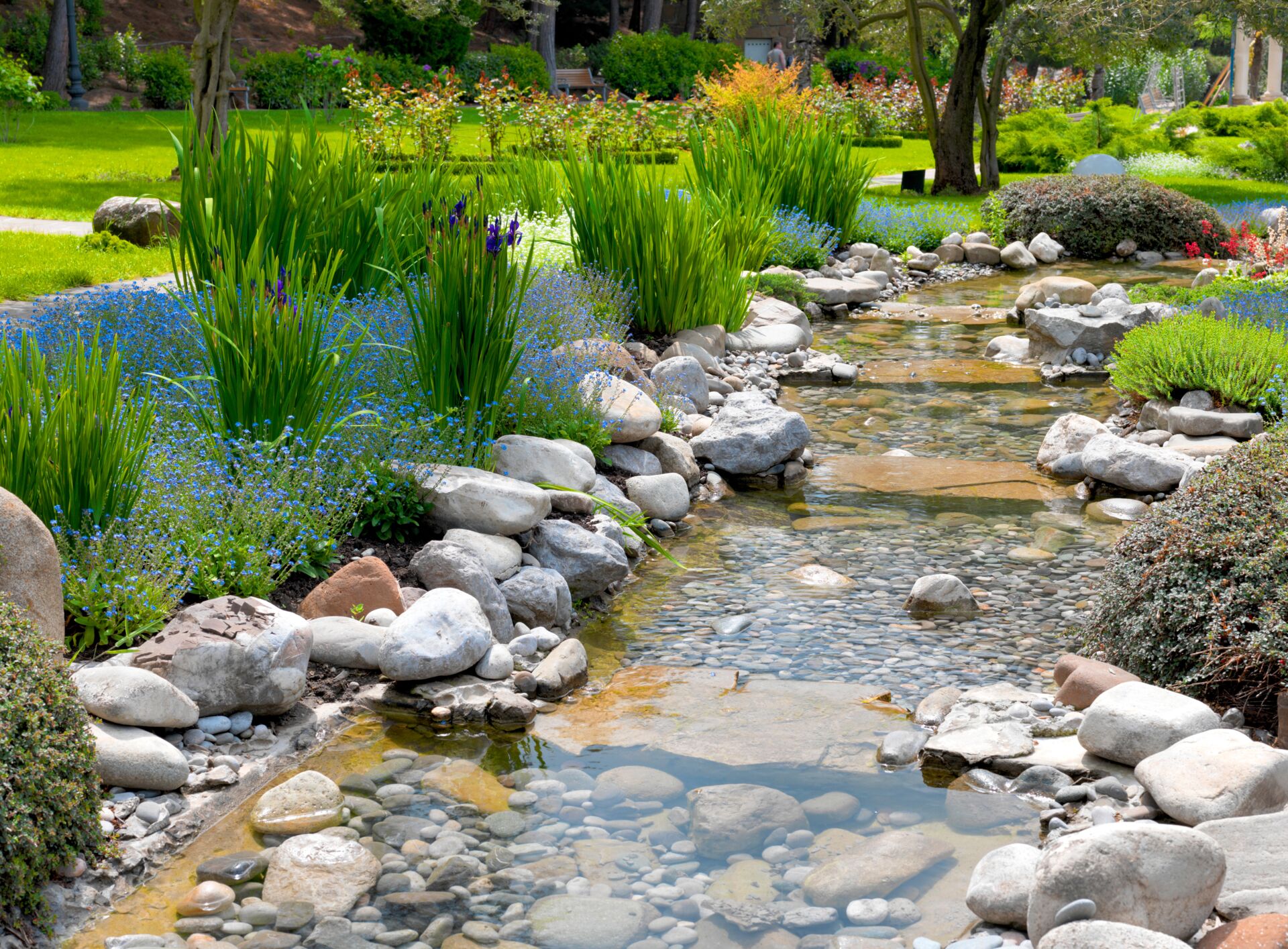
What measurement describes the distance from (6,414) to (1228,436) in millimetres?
5999

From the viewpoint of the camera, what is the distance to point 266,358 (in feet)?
14.1

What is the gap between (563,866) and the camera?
123 inches

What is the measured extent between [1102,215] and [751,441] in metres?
9.54

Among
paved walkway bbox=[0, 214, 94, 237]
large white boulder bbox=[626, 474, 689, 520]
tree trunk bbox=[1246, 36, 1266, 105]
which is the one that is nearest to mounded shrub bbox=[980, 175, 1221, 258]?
large white boulder bbox=[626, 474, 689, 520]

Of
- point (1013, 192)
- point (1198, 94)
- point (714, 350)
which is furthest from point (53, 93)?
point (1198, 94)

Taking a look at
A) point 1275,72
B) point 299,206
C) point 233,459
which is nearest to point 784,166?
point 299,206

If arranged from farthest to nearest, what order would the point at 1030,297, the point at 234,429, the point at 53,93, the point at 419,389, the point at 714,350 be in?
the point at 53,93
the point at 1030,297
the point at 714,350
the point at 419,389
the point at 234,429

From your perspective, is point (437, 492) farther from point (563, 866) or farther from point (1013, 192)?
point (1013, 192)

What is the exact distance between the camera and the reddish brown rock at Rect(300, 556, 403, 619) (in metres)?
4.26

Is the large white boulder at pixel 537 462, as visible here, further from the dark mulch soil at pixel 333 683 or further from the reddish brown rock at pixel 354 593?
the dark mulch soil at pixel 333 683

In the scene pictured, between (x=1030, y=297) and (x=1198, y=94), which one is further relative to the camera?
(x=1198, y=94)

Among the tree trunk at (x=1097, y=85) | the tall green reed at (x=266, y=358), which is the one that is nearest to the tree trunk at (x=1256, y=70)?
the tree trunk at (x=1097, y=85)

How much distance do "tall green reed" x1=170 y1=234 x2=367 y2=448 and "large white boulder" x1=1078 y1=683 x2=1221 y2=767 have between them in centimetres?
277

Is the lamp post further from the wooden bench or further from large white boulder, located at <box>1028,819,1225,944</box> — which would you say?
large white boulder, located at <box>1028,819,1225,944</box>
